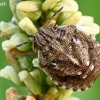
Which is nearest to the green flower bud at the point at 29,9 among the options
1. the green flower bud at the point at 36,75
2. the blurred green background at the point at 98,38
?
the green flower bud at the point at 36,75

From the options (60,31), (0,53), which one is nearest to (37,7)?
(60,31)

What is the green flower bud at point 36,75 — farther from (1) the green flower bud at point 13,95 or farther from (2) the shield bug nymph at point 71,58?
(1) the green flower bud at point 13,95

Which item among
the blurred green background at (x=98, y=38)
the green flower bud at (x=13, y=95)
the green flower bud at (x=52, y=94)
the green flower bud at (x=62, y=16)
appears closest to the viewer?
the green flower bud at (x=52, y=94)

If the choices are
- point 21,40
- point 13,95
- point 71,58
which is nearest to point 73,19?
point 71,58

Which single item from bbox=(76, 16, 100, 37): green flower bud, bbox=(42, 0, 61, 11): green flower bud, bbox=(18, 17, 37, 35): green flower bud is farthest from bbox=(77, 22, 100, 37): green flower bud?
bbox=(18, 17, 37, 35): green flower bud

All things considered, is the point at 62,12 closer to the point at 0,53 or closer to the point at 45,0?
the point at 45,0

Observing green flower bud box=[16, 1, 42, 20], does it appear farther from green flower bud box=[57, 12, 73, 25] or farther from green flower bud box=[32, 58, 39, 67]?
green flower bud box=[32, 58, 39, 67]
